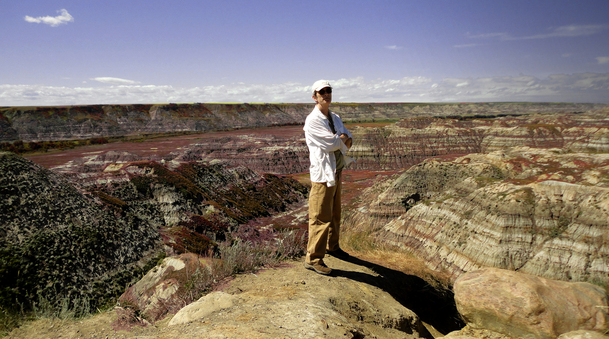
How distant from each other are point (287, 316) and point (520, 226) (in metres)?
13.5

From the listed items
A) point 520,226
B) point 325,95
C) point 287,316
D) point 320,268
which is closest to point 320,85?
point 325,95

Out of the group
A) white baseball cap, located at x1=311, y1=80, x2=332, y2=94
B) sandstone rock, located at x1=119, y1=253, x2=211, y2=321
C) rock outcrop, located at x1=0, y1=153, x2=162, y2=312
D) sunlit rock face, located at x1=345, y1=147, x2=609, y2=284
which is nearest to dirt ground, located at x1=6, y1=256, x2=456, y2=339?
sandstone rock, located at x1=119, y1=253, x2=211, y2=321

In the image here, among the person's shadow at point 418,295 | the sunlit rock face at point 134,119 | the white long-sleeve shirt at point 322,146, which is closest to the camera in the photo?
the white long-sleeve shirt at point 322,146

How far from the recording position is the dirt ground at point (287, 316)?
2.90 m

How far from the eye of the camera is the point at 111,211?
8.50m

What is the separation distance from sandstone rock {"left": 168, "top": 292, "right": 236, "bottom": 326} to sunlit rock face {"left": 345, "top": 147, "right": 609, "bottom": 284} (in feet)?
41.4

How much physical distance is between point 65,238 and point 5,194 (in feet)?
5.22

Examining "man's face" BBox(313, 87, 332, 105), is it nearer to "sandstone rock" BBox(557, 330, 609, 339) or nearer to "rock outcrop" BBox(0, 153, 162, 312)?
"sandstone rock" BBox(557, 330, 609, 339)

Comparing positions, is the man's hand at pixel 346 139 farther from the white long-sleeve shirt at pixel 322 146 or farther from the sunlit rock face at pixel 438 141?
the sunlit rock face at pixel 438 141

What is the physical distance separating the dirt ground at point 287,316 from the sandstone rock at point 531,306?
0.89 meters

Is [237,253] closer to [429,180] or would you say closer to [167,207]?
[167,207]

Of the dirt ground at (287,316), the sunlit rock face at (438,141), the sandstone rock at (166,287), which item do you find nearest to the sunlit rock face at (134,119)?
the sunlit rock face at (438,141)

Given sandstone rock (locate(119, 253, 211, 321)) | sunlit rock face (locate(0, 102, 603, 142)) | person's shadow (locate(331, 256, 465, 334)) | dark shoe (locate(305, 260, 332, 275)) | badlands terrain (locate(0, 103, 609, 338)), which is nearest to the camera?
badlands terrain (locate(0, 103, 609, 338))

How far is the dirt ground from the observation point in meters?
2.90
